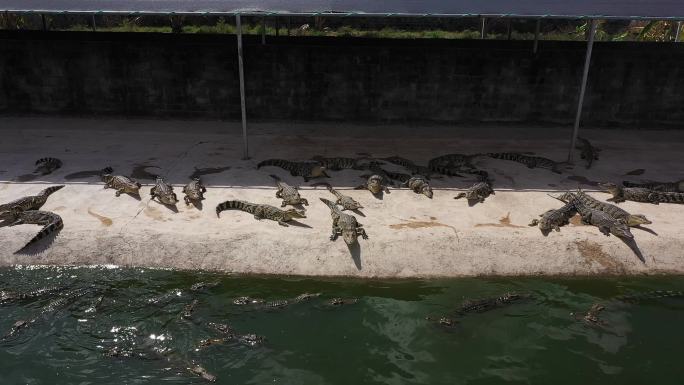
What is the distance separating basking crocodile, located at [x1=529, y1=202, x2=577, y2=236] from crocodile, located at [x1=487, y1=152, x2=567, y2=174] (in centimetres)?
219

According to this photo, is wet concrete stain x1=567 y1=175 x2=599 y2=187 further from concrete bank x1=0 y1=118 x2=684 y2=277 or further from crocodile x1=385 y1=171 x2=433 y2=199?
crocodile x1=385 y1=171 x2=433 y2=199

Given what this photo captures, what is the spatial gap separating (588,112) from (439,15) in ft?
21.9

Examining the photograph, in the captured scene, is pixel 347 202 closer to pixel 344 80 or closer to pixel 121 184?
pixel 121 184

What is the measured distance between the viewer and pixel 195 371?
18.2ft

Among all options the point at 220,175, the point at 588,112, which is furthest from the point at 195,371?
the point at 588,112

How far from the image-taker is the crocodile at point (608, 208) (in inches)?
319

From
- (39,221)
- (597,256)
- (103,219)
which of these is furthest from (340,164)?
(39,221)

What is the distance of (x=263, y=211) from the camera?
831 cm

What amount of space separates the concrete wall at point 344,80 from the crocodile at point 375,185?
14.9 feet

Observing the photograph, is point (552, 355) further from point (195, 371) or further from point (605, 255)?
point (195, 371)

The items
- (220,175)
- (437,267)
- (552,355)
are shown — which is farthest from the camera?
(220,175)

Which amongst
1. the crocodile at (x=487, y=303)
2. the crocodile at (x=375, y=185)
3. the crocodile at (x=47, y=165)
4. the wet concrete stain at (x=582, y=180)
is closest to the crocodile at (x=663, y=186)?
the wet concrete stain at (x=582, y=180)

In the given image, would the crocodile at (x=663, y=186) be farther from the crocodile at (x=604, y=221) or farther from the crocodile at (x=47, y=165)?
the crocodile at (x=47, y=165)

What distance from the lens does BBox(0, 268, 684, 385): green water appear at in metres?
5.65
